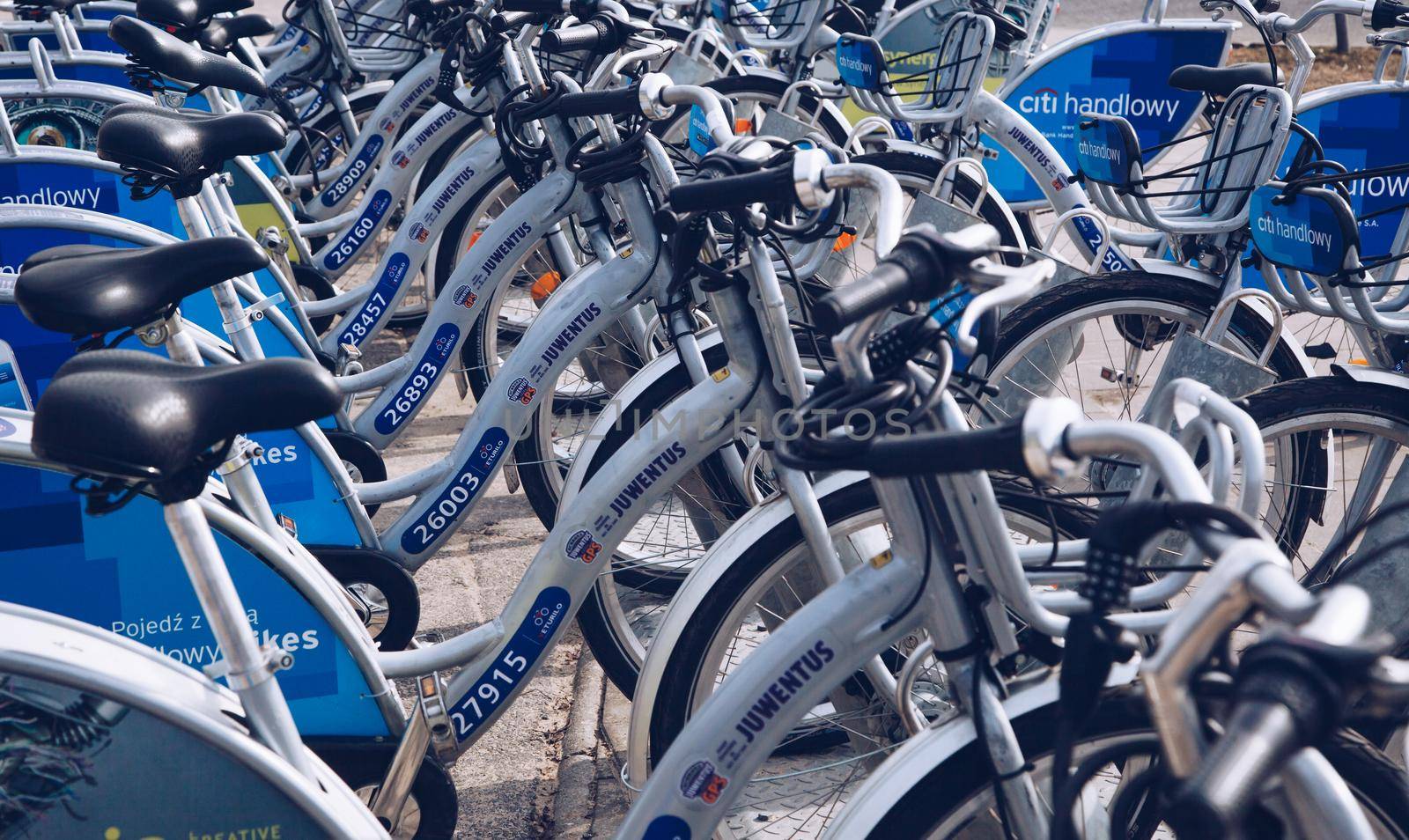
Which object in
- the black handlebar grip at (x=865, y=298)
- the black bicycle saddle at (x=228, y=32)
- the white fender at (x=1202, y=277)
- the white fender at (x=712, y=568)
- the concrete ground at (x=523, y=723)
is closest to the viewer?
the black handlebar grip at (x=865, y=298)

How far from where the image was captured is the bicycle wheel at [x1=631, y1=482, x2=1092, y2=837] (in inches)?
88.1

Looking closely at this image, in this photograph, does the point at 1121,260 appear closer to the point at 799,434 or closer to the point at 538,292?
the point at 538,292

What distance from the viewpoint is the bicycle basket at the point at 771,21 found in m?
5.06

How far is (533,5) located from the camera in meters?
3.17

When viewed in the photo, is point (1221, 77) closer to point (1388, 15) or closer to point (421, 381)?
point (1388, 15)

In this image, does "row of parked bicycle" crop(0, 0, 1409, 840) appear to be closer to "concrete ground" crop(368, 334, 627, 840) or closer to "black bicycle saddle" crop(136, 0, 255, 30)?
"black bicycle saddle" crop(136, 0, 255, 30)

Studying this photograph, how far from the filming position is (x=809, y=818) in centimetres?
247

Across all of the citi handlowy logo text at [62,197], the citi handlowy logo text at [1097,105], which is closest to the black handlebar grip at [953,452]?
the citi handlowy logo text at [62,197]

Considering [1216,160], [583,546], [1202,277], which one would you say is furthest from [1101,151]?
[583,546]

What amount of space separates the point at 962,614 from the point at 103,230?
234 cm

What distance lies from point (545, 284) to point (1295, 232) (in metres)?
2.21

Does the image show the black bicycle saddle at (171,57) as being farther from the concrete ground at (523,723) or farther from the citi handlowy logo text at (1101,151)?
the citi handlowy logo text at (1101,151)

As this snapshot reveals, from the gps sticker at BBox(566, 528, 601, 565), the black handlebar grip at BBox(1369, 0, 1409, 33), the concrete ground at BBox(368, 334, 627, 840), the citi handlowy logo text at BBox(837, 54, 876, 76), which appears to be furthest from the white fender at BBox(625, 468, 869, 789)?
the citi handlowy logo text at BBox(837, 54, 876, 76)

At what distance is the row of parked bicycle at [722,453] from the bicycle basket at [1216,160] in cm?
1
